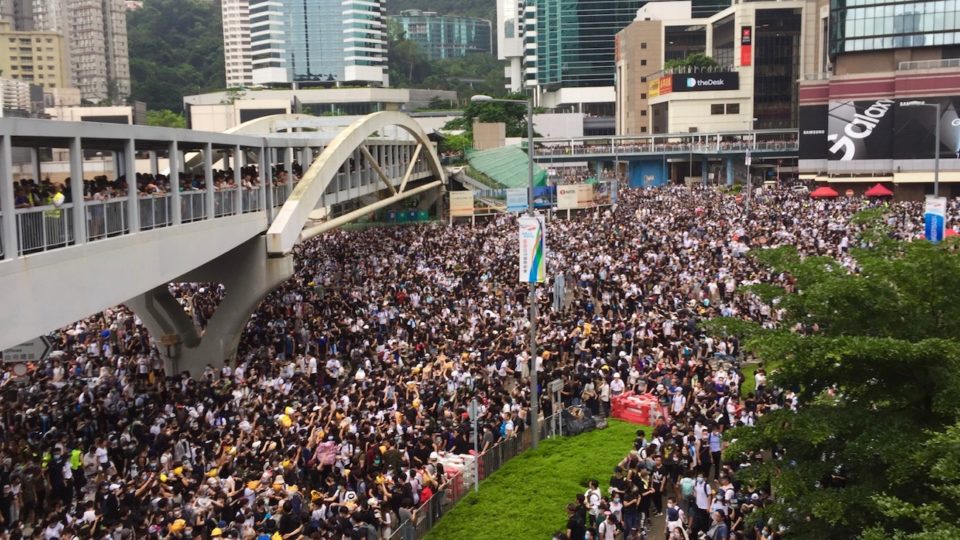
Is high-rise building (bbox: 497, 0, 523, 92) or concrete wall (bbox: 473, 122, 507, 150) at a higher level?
high-rise building (bbox: 497, 0, 523, 92)

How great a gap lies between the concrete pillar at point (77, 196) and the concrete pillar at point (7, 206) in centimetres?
181

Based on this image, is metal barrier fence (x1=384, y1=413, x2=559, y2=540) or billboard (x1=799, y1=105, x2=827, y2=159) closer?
metal barrier fence (x1=384, y1=413, x2=559, y2=540)

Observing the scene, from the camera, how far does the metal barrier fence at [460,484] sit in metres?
14.8

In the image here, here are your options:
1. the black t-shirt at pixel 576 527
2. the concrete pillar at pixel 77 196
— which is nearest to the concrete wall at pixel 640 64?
the concrete pillar at pixel 77 196

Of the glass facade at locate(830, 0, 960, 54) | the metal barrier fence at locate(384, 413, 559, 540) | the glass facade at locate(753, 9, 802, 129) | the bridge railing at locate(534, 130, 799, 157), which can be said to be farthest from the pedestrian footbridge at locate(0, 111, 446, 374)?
the glass facade at locate(753, 9, 802, 129)

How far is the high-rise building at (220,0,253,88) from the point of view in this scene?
17562 centimetres

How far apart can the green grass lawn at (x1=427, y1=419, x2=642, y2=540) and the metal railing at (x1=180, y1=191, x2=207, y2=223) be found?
28.4 ft

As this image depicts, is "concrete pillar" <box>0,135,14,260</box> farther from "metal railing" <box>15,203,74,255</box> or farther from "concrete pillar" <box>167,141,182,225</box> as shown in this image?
"concrete pillar" <box>167,141,182,225</box>

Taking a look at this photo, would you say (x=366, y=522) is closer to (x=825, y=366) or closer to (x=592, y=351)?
(x=825, y=366)

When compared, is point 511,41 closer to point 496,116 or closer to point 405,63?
point 405,63

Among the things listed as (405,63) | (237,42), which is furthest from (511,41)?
(237,42)

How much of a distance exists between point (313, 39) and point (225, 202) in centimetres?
15022

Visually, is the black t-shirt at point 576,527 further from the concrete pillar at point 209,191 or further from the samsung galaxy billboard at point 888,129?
the samsung galaxy billboard at point 888,129

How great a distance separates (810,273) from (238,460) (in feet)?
32.3
